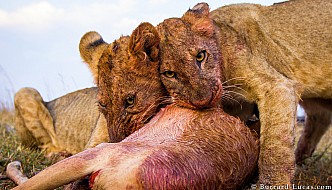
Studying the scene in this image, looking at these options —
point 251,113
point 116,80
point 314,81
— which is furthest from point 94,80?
point 314,81

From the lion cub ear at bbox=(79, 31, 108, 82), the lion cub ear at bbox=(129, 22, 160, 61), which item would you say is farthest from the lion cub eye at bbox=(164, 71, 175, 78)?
the lion cub ear at bbox=(79, 31, 108, 82)

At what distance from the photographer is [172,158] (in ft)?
7.72

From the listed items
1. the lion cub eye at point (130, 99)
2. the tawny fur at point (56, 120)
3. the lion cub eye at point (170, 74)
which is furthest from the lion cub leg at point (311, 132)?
the lion cub eye at point (130, 99)

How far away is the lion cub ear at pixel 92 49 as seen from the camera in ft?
13.1

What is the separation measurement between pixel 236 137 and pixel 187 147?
0.42m

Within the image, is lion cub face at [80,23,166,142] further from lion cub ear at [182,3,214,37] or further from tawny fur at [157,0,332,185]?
lion cub ear at [182,3,214,37]

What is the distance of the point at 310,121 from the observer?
518 centimetres

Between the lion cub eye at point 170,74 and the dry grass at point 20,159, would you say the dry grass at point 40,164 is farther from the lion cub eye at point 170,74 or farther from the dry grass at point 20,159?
the lion cub eye at point 170,74

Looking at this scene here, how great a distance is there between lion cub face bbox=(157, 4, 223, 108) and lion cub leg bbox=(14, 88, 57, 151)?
3344mm

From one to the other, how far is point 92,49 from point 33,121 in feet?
8.41

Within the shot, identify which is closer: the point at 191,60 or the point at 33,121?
the point at 191,60

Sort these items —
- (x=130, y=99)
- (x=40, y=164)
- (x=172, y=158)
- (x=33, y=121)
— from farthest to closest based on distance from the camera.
→ (x=33, y=121)
(x=40, y=164)
(x=130, y=99)
(x=172, y=158)

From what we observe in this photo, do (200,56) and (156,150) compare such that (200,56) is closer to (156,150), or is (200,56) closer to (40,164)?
(156,150)

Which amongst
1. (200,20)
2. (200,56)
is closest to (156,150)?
(200,56)
